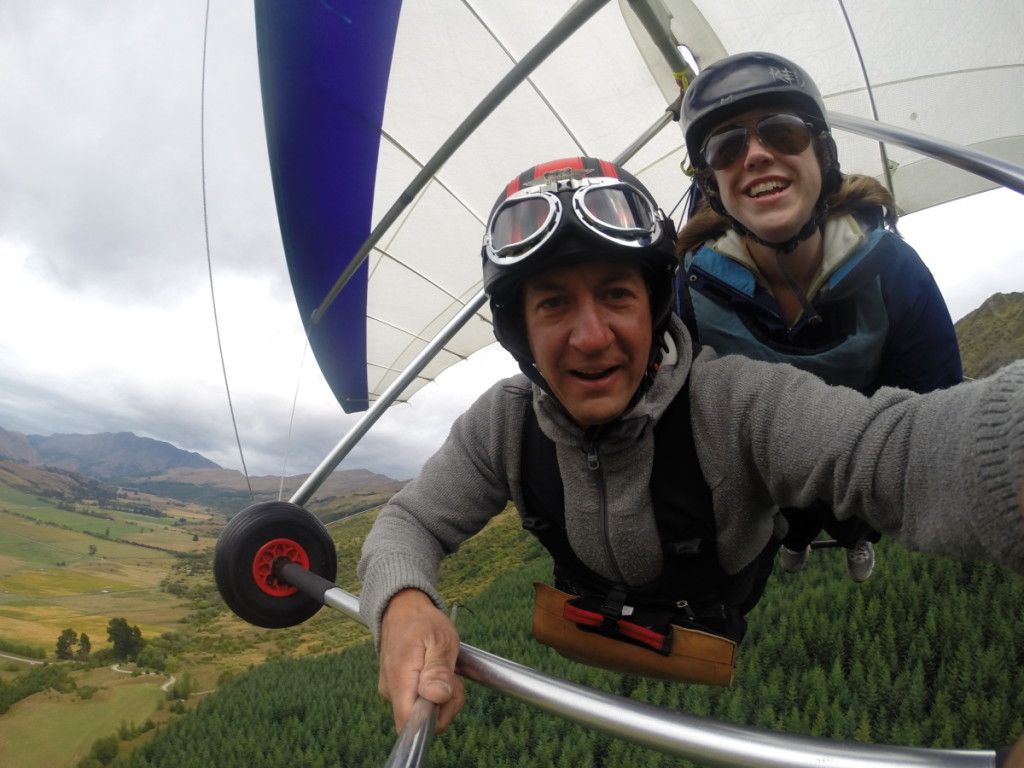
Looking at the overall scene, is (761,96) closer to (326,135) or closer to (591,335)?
(591,335)

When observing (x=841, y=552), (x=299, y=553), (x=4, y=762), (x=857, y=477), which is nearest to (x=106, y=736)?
(x=4, y=762)

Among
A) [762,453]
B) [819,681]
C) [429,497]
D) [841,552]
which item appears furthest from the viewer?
[841,552]

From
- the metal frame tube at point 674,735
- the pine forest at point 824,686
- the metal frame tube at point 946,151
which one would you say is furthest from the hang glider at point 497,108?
the pine forest at point 824,686

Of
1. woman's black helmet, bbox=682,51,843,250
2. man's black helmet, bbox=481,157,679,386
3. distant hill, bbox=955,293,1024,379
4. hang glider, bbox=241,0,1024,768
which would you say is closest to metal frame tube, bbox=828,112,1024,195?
hang glider, bbox=241,0,1024,768

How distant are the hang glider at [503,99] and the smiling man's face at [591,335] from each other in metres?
1.40

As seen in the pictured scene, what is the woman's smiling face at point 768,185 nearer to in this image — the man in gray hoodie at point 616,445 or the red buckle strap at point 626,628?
the man in gray hoodie at point 616,445

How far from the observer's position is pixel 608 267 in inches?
44.4

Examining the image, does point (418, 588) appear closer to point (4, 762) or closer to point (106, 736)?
point (4, 762)

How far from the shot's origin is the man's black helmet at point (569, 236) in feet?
3.63

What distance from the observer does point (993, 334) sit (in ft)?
24.3

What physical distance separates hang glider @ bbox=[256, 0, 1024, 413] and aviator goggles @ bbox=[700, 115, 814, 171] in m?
0.82

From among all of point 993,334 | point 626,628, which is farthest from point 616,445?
point 993,334

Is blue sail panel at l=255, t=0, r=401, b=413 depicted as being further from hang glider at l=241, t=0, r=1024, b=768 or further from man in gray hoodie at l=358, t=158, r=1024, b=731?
man in gray hoodie at l=358, t=158, r=1024, b=731

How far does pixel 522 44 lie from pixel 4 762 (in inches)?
253
